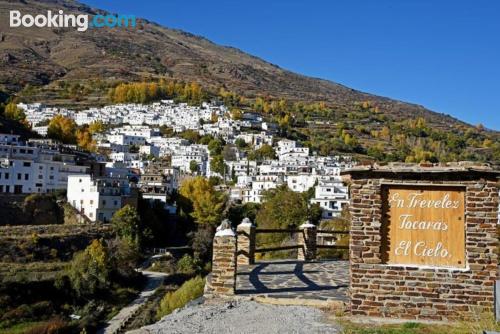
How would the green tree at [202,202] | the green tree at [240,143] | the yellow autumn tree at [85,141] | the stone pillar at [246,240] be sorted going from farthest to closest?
1. the green tree at [240,143]
2. the yellow autumn tree at [85,141]
3. the green tree at [202,202]
4. the stone pillar at [246,240]

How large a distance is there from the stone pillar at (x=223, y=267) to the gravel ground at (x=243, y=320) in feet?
1.14

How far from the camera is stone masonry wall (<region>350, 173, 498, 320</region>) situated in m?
6.95

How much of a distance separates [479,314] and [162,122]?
11863cm

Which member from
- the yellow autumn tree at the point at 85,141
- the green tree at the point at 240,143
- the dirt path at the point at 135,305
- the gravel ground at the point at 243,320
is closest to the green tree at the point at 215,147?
the green tree at the point at 240,143

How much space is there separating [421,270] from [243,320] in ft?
7.84

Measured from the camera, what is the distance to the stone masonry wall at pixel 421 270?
6.95 m

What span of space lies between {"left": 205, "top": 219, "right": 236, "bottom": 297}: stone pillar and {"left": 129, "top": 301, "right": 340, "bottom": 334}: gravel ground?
1.14ft

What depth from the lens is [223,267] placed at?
8117mm

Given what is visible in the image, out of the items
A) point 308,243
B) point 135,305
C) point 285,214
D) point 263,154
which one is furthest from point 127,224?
point 263,154

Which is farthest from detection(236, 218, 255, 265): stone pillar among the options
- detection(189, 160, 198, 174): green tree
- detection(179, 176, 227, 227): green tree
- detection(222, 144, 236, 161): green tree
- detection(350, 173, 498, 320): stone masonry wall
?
detection(222, 144, 236, 161): green tree

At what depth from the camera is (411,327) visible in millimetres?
6621

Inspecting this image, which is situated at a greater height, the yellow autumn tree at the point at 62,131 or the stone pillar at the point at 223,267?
the yellow autumn tree at the point at 62,131

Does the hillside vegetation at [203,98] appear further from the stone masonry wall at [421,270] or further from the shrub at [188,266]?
the stone masonry wall at [421,270]

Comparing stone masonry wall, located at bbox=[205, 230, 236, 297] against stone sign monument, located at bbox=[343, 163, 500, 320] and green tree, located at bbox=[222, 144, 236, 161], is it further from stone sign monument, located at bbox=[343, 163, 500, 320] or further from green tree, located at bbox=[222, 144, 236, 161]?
green tree, located at bbox=[222, 144, 236, 161]
